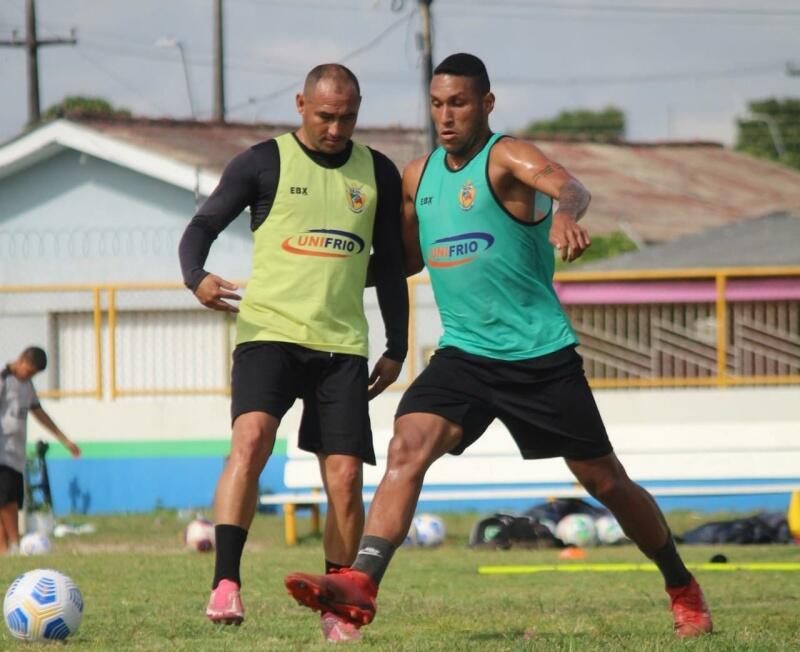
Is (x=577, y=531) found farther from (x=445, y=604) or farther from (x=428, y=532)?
(x=445, y=604)

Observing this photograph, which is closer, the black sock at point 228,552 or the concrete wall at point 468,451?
the black sock at point 228,552

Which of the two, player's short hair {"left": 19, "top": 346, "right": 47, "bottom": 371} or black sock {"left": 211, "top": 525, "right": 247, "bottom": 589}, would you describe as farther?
player's short hair {"left": 19, "top": 346, "right": 47, "bottom": 371}

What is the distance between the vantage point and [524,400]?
6094 mm

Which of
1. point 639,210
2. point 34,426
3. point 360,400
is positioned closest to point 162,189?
point 34,426

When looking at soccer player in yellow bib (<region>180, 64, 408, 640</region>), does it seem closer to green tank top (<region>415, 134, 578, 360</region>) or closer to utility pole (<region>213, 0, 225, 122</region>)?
green tank top (<region>415, 134, 578, 360</region>)

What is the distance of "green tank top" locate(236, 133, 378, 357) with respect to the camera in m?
6.46

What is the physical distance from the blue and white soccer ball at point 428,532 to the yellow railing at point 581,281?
13.6ft

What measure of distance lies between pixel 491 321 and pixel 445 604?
7.47 feet

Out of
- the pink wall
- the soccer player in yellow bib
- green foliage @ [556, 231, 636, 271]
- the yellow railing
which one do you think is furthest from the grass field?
green foliage @ [556, 231, 636, 271]

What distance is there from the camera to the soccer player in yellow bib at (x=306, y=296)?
21.1 feet

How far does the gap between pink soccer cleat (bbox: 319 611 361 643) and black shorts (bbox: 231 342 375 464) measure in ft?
2.56

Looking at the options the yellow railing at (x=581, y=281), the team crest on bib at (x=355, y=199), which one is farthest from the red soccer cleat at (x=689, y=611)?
the yellow railing at (x=581, y=281)

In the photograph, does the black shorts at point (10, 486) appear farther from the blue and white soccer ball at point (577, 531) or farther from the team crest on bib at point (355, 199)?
the team crest on bib at point (355, 199)

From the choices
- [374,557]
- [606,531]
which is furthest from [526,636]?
[606,531]
